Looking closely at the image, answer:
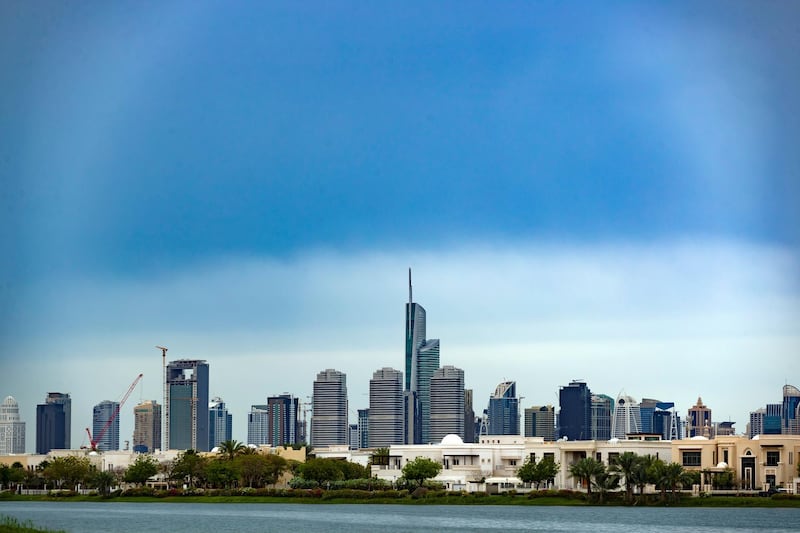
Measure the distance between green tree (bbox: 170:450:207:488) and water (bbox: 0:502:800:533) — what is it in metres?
19.6

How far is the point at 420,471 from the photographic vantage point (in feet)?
466

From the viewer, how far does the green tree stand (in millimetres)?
155625

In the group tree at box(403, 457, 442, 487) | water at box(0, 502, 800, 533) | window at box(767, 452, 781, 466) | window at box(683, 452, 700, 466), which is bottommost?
water at box(0, 502, 800, 533)

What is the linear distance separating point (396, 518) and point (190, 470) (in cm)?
5349

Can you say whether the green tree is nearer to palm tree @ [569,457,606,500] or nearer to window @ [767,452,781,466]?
palm tree @ [569,457,606,500]

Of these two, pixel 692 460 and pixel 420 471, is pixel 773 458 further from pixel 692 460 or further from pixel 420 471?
pixel 420 471

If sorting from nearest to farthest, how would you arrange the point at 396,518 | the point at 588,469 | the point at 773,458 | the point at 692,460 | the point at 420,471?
the point at 396,518, the point at 588,469, the point at 773,458, the point at 420,471, the point at 692,460

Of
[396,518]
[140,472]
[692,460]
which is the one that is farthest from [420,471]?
[140,472]

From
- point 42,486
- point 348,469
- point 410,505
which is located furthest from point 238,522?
point 42,486

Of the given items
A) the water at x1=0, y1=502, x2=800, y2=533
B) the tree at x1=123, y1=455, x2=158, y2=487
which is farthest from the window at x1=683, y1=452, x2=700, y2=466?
the tree at x1=123, y1=455, x2=158, y2=487

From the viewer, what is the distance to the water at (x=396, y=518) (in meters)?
94.7

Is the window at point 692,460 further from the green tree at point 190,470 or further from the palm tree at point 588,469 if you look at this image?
the green tree at point 190,470

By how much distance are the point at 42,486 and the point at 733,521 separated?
103912 millimetres

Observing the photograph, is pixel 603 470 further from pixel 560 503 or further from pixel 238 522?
pixel 238 522
